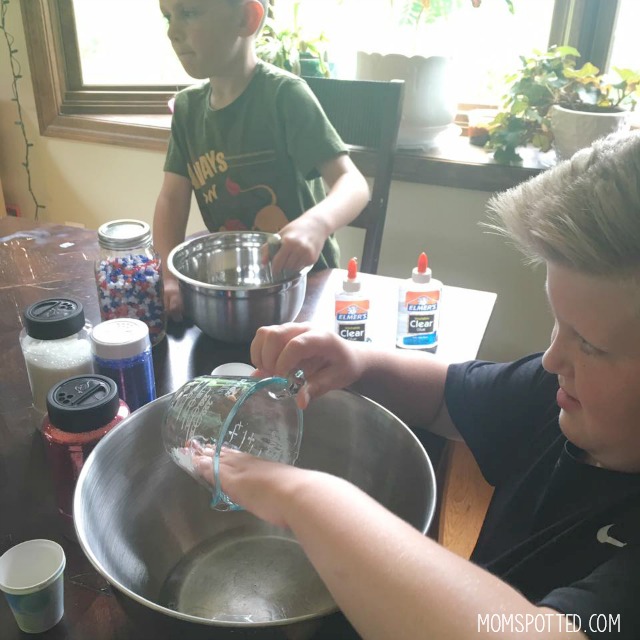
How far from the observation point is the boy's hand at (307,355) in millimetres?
753

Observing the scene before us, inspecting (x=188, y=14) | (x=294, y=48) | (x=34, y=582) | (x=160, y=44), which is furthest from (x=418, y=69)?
(x=34, y=582)

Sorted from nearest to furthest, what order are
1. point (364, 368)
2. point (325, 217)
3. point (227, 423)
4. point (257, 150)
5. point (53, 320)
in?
point (227, 423), point (53, 320), point (364, 368), point (325, 217), point (257, 150)

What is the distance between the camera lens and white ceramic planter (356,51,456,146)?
5.42 ft

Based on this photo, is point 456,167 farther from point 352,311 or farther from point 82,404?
point 82,404

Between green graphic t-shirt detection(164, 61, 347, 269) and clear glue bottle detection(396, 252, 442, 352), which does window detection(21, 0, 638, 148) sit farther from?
clear glue bottle detection(396, 252, 442, 352)

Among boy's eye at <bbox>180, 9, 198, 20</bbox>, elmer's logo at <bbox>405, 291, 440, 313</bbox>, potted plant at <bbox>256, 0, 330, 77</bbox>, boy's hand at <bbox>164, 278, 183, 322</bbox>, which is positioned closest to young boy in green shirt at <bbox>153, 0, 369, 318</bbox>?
boy's eye at <bbox>180, 9, 198, 20</bbox>

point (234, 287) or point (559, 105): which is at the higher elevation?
point (559, 105)

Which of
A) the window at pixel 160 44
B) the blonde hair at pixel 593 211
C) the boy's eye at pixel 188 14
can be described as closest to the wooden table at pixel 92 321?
the blonde hair at pixel 593 211

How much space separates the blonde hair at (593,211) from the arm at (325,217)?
448 mm

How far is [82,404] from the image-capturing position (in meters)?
0.61

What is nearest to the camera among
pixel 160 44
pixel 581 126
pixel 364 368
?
pixel 364 368

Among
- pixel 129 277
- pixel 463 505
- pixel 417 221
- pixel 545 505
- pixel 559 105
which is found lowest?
pixel 463 505

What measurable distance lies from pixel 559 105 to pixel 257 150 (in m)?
0.78

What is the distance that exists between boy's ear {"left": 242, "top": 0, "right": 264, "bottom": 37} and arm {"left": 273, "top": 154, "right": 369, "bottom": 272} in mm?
290
